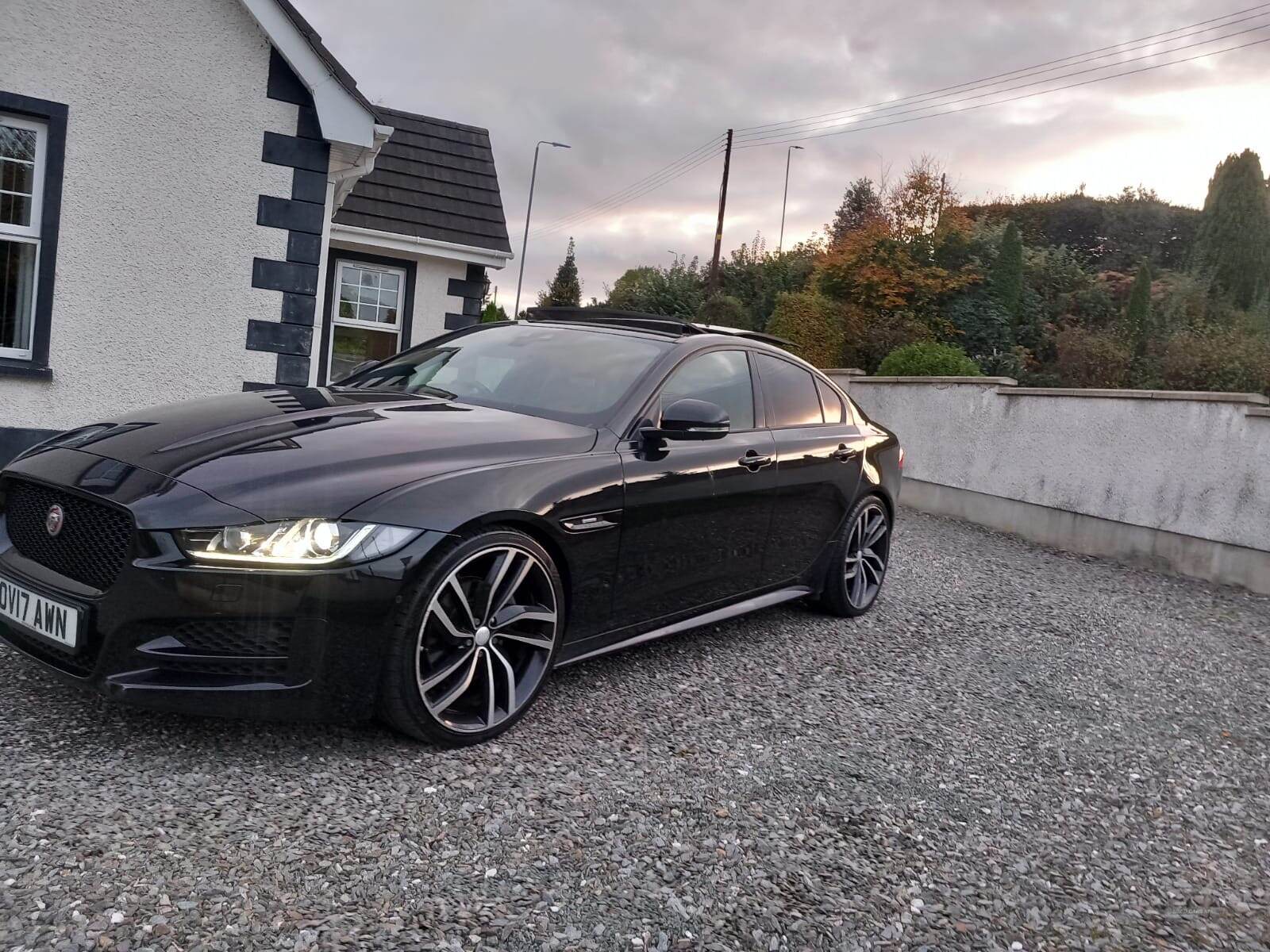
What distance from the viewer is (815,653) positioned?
5.26 meters

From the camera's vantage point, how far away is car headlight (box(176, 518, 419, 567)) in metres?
3.00

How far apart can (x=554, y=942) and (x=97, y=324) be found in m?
6.29

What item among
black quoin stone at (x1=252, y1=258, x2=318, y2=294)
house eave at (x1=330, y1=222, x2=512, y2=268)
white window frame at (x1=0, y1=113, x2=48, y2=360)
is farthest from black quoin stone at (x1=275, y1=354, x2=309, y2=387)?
house eave at (x1=330, y1=222, x2=512, y2=268)

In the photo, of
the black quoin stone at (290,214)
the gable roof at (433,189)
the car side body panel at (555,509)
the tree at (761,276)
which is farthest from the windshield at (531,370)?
the tree at (761,276)

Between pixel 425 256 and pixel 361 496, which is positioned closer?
pixel 361 496

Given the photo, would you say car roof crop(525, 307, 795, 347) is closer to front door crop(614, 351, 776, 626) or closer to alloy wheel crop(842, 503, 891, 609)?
front door crop(614, 351, 776, 626)

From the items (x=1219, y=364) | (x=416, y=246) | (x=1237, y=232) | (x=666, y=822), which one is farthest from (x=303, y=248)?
(x=1237, y=232)

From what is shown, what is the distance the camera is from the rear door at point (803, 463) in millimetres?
5117

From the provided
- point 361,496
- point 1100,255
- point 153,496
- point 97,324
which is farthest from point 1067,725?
point 1100,255

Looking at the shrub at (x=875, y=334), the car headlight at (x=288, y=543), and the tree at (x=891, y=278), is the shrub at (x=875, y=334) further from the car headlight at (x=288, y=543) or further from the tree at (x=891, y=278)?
the car headlight at (x=288, y=543)

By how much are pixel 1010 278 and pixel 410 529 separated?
1775 cm

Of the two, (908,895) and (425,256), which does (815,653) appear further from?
(425,256)

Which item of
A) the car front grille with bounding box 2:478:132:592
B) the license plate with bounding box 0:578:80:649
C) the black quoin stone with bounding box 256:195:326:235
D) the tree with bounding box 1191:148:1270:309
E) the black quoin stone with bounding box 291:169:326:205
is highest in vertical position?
the tree with bounding box 1191:148:1270:309

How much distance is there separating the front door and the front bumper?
4.11ft
